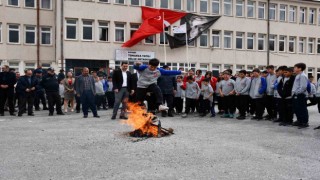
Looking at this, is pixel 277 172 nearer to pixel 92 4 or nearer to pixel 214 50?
pixel 92 4

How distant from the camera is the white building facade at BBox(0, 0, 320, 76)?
112 feet

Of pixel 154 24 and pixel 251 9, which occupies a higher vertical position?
pixel 251 9

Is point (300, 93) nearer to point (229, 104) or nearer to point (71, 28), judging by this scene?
point (229, 104)

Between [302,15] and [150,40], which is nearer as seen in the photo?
[150,40]

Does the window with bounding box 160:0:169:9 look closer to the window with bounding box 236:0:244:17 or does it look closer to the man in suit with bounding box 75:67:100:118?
the window with bounding box 236:0:244:17

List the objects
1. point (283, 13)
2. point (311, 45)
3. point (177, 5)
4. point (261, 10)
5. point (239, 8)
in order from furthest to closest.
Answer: point (311, 45)
point (283, 13)
point (261, 10)
point (239, 8)
point (177, 5)

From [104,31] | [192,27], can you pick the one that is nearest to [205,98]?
[104,31]

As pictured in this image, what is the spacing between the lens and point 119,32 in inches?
1449

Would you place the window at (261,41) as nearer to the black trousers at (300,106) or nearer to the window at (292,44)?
the window at (292,44)

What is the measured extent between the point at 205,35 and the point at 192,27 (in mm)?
3627

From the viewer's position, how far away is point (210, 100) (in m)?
16.4

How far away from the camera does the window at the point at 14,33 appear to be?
33.4 meters

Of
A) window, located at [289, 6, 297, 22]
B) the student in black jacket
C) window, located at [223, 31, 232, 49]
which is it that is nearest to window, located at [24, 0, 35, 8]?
window, located at [223, 31, 232, 49]

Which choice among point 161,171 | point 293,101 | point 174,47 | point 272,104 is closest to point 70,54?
point 174,47
